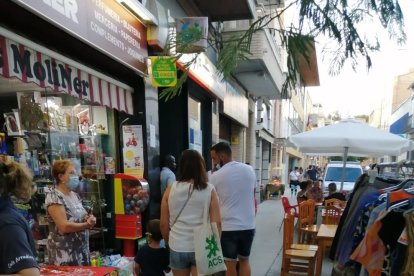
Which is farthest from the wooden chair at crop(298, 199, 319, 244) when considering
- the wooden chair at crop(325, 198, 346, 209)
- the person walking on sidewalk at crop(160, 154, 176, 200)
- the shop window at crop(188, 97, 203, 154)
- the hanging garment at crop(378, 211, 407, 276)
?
the hanging garment at crop(378, 211, 407, 276)

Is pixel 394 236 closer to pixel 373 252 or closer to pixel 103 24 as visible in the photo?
pixel 373 252

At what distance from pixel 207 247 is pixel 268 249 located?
160 inches

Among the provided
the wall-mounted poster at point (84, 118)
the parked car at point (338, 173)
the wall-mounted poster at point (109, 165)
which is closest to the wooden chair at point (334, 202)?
the wall-mounted poster at point (109, 165)

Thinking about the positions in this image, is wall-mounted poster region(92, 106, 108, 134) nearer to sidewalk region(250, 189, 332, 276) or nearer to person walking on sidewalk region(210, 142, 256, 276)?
person walking on sidewalk region(210, 142, 256, 276)

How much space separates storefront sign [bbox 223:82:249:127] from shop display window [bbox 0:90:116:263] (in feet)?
14.8

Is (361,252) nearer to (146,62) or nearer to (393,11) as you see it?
(393,11)

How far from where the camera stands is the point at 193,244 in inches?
115

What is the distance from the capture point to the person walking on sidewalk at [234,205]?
3627 millimetres

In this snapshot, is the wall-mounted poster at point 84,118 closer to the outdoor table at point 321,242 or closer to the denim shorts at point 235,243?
the denim shorts at point 235,243

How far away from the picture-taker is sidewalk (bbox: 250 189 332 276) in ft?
17.5

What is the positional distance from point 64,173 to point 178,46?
76.4 inches

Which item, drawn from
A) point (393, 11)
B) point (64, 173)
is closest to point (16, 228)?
point (64, 173)

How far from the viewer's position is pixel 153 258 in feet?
10.4

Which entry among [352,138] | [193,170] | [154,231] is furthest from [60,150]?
[352,138]
